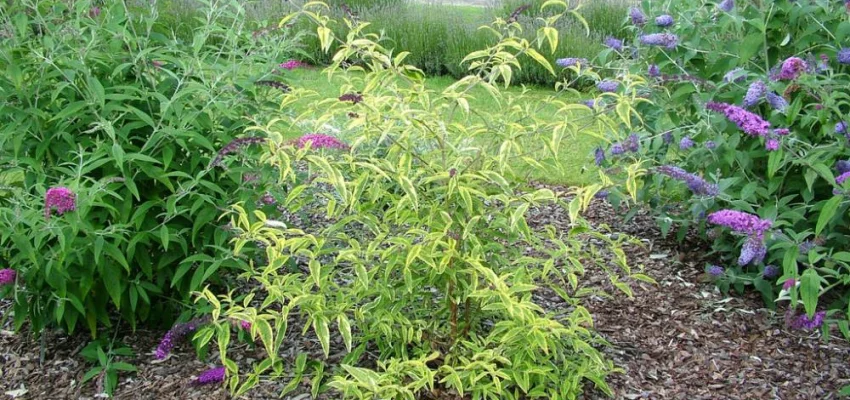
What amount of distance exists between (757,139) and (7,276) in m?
3.10

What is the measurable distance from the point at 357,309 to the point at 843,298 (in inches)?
79.8

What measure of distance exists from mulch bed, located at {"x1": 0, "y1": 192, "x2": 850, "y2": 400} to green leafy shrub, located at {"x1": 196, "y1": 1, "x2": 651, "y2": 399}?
0.28m

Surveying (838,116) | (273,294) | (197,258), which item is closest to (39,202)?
Result: (197,258)

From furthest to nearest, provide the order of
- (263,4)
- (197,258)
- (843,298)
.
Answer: (263,4) < (843,298) < (197,258)

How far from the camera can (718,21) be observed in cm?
398

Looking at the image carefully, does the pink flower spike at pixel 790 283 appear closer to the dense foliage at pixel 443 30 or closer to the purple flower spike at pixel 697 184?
the purple flower spike at pixel 697 184

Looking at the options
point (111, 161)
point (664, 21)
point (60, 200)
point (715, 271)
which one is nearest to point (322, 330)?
point (60, 200)

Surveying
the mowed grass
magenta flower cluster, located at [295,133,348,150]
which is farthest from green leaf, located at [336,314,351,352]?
the mowed grass

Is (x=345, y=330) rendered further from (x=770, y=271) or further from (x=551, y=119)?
(x=770, y=271)

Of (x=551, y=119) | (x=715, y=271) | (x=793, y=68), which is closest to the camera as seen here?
(x=793, y=68)

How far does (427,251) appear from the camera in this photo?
104 inches

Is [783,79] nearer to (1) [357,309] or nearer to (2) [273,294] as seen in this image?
(1) [357,309]

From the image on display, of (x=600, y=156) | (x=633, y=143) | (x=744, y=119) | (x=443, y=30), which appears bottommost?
(x=443, y=30)

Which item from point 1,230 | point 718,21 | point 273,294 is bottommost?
point 273,294
